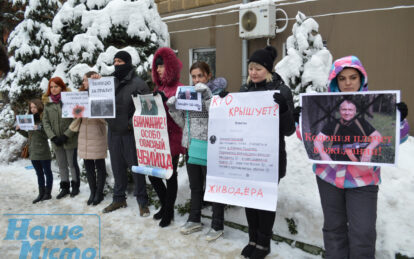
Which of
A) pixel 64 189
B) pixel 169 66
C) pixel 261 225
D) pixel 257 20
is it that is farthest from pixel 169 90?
pixel 257 20

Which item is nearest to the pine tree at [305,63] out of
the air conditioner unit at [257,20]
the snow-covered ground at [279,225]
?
the snow-covered ground at [279,225]

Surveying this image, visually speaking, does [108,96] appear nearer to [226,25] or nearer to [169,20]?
[226,25]

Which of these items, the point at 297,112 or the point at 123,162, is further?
the point at 123,162

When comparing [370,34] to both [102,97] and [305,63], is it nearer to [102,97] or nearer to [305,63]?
[305,63]

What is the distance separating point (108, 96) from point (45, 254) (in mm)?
2128

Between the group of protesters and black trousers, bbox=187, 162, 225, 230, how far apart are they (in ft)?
0.04

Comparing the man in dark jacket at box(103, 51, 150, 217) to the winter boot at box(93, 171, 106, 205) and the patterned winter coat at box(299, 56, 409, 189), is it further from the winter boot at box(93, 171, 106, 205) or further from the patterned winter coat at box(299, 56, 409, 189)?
the patterned winter coat at box(299, 56, 409, 189)

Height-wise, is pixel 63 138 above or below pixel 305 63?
below

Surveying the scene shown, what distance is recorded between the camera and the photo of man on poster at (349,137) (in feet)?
8.04

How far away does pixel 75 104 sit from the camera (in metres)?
5.09

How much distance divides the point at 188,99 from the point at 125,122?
4.21ft

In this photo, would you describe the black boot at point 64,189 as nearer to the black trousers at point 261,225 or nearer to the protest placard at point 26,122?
the protest placard at point 26,122

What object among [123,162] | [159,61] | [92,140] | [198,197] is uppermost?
[159,61]

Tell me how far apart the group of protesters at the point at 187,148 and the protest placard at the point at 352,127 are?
4.0 inches
